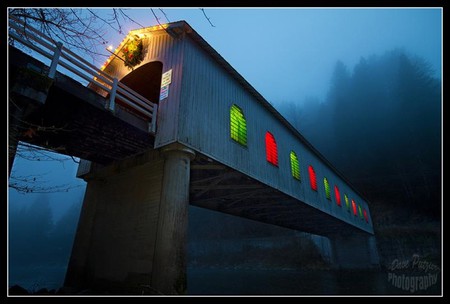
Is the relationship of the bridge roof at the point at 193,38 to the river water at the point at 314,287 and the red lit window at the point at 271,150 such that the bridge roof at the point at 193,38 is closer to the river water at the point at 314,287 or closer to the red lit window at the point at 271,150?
the red lit window at the point at 271,150

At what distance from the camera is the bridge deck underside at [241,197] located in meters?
11.2

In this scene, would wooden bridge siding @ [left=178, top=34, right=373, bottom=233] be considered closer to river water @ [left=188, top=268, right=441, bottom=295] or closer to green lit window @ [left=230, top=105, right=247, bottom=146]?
green lit window @ [left=230, top=105, right=247, bottom=146]

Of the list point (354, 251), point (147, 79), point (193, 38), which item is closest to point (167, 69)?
point (193, 38)

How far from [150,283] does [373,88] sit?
8158cm

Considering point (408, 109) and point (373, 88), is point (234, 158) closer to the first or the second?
point (408, 109)

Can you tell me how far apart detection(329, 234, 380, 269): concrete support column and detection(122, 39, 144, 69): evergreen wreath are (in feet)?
100

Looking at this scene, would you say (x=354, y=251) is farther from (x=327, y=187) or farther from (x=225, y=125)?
(x=225, y=125)

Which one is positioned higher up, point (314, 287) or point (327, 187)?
point (327, 187)

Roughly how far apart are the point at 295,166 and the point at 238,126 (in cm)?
581

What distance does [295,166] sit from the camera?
15734 mm

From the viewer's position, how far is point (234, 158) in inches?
418

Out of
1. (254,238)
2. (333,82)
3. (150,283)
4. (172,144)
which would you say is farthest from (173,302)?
(333,82)

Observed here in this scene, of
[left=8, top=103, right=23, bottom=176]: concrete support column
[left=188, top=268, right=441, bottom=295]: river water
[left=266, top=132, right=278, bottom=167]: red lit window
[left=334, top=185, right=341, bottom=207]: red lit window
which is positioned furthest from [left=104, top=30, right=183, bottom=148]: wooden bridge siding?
[left=334, top=185, right=341, bottom=207]: red lit window

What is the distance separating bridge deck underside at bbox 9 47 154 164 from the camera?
5.88m
